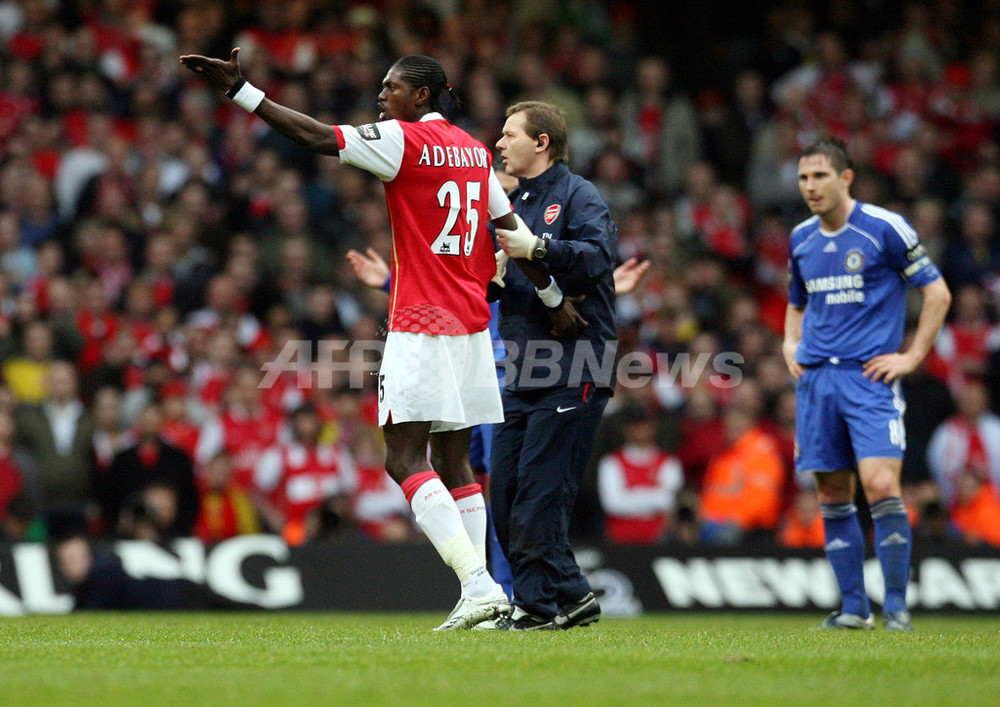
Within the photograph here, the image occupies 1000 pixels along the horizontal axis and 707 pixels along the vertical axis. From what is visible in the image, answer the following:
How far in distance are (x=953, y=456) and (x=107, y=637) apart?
30.0 ft

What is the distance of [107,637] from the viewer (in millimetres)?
7070

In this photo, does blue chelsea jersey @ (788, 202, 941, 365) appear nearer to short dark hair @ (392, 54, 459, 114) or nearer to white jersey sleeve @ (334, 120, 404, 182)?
short dark hair @ (392, 54, 459, 114)

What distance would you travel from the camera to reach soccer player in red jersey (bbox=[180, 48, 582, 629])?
6.66 metres

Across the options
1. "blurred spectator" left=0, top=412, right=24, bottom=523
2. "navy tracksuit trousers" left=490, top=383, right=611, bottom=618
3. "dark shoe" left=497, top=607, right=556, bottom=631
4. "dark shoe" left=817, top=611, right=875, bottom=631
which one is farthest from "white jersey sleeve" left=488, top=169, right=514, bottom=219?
"blurred spectator" left=0, top=412, right=24, bottom=523

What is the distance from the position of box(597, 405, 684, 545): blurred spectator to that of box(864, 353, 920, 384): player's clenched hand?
5.52 metres

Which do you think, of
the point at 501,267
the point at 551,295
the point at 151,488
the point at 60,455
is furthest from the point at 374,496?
the point at 551,295

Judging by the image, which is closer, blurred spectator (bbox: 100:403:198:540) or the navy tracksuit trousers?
the navy tracksuit trousers

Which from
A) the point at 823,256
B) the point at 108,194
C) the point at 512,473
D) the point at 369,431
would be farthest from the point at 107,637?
the point at 108,194

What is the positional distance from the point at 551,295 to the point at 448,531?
51.0 inches

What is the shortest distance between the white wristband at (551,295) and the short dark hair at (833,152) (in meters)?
1.94

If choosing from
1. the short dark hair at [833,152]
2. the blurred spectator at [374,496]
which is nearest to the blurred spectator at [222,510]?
the blurred spectator at [374,496]

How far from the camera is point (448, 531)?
263 inches

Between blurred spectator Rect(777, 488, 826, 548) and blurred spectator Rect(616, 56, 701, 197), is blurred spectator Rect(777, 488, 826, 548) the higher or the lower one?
the lower one

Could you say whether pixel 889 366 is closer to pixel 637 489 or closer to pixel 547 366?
pixel 547 366
